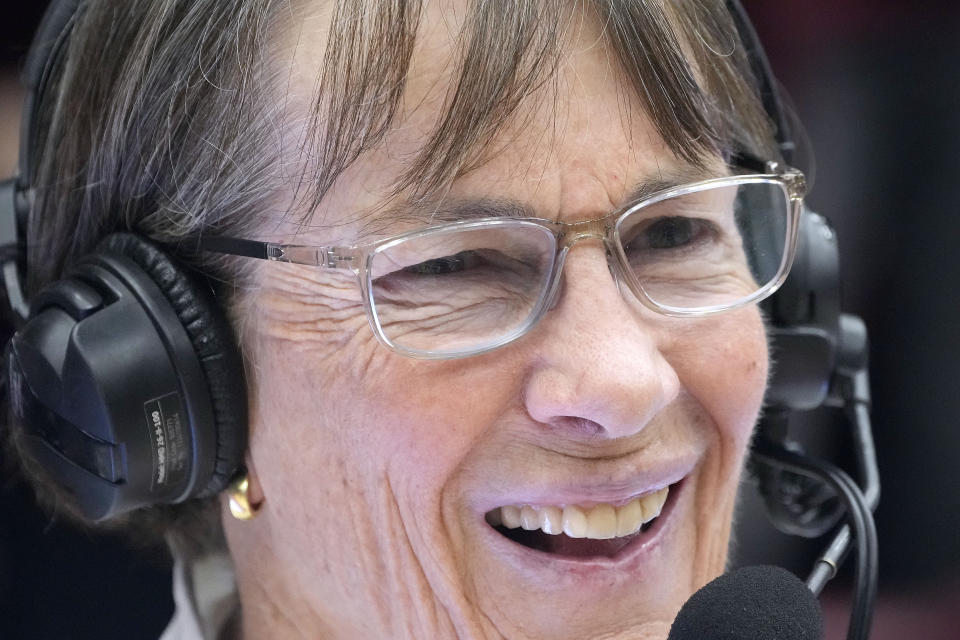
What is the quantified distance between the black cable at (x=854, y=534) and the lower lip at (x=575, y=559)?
0.65 ft

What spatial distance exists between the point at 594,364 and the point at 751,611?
11.5 inches

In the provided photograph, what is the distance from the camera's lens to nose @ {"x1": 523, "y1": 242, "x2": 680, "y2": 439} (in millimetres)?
1141

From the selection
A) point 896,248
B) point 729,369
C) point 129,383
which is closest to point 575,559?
point 729,369

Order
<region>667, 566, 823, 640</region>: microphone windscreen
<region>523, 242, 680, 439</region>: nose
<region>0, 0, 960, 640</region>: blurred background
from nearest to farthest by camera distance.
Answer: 1. <region>667, 566, 823, 640</region>: microphone windscreen
2. <region>523, 242, 680, 439</region>: nose
3. <region>0, 0, 960, 640</region>: blurred background

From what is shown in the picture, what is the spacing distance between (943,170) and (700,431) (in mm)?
1493

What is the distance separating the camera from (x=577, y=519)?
1245 mm

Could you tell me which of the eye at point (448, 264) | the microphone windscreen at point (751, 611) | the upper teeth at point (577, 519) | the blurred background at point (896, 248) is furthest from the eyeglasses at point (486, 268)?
the blurred background at point (896, 248)

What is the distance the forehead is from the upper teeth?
0.33 m

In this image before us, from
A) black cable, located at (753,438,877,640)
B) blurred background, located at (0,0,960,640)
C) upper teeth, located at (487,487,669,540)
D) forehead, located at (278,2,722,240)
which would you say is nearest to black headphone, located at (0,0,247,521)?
forehead, located at (278,2,722,240)

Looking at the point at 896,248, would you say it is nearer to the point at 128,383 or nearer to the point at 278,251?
the point at 278,251

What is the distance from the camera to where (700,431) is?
1316mm

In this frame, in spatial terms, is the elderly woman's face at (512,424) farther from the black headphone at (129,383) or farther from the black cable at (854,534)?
the black cable at (854,534)

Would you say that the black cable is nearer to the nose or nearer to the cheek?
the cheek

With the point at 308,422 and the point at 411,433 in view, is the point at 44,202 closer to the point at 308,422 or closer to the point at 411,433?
the point at 308,422
